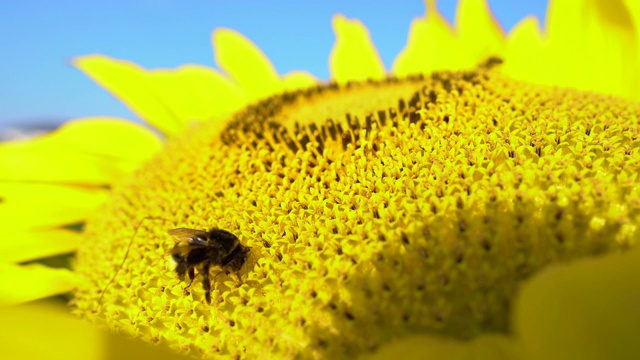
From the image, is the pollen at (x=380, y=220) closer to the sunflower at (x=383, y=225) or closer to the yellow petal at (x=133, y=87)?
the sunflower at (x=383, y=225)

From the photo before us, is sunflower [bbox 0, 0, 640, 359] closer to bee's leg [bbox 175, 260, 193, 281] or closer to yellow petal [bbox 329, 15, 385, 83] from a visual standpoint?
bee's leg [bbox 175, 260, 193, 281]

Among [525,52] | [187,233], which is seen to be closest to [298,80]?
[525,52]

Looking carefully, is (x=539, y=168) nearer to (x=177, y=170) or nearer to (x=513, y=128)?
(x=513, y=128)

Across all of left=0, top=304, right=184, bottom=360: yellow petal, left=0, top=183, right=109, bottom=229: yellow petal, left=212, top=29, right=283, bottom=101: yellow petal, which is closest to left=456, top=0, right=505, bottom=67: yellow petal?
left=212, top=29, right=283, bottom=101: yellow petal

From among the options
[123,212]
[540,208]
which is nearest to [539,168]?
[540,208]

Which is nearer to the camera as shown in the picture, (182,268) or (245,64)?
(182,268)

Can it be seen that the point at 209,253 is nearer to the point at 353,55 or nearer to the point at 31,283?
the point at 31,283
